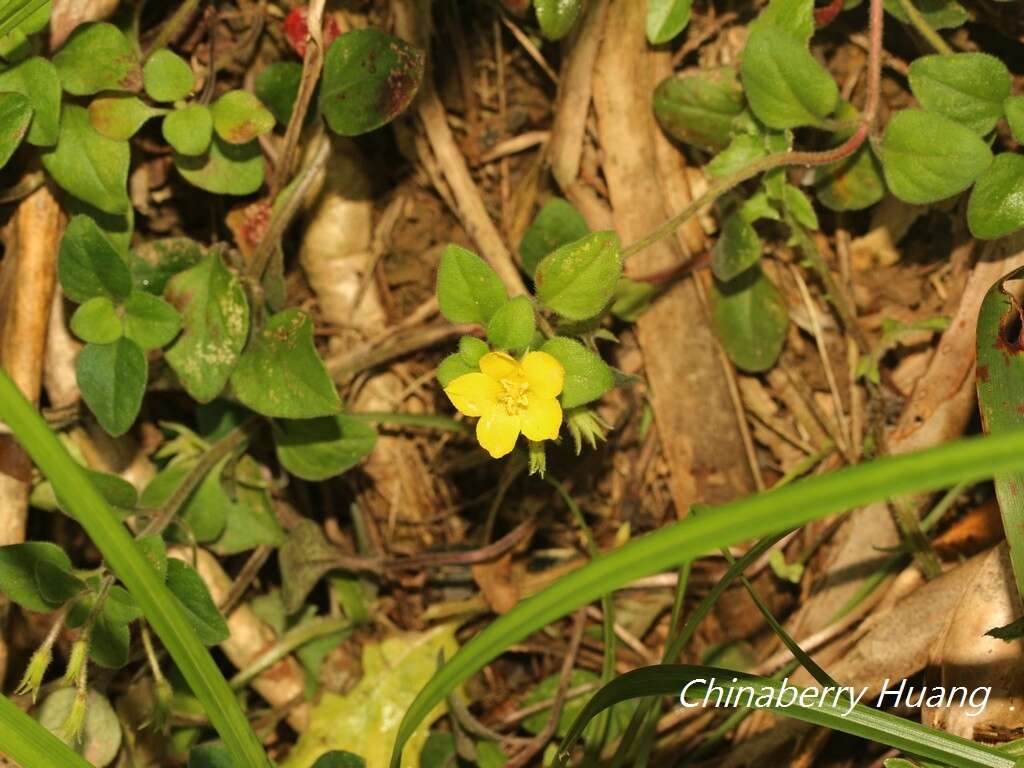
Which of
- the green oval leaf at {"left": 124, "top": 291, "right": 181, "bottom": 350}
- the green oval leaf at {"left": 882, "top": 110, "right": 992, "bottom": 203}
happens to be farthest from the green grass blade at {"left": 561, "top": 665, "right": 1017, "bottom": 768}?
the green oval leaf at {"left": 124, "top": 291, "right": 181, "bottom": 350}

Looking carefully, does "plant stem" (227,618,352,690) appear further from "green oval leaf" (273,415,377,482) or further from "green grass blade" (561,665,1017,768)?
"green grass blade" (561,665,1017,768)

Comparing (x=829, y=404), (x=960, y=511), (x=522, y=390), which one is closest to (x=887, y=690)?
(x=960, y=511)

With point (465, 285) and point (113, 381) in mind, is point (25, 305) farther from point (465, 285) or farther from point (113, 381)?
point (465, 285)

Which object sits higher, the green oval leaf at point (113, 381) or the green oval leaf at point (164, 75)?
the green oval leaf at point (164, 75)

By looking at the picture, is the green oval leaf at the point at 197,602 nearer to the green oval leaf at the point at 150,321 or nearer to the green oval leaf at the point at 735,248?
the green oval leaf at the point at 150,321

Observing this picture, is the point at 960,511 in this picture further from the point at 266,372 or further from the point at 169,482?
the point at 169,482

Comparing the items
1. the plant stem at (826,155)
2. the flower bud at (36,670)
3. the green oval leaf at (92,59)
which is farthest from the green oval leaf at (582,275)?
the flower bud at (36,670)

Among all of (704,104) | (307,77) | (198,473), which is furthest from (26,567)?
(704,104)
